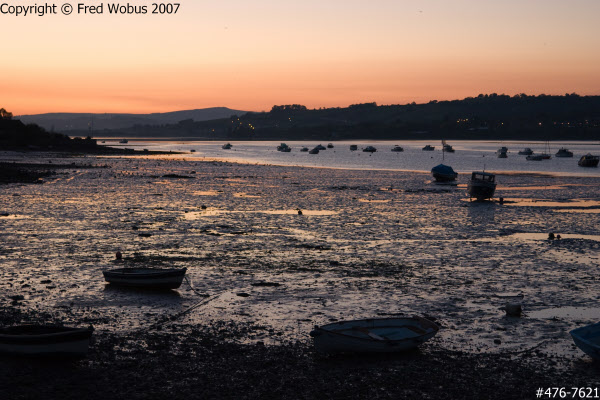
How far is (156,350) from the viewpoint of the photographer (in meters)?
14.7

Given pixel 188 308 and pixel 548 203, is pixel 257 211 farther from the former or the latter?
pixel 548 203

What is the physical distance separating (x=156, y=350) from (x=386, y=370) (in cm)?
540

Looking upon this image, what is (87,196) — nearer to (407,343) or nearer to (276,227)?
(276,227)

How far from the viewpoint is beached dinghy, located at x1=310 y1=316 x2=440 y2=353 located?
554 inches

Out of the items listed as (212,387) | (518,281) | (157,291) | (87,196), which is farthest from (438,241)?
(87,196)

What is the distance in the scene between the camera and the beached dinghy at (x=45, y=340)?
43.3ft

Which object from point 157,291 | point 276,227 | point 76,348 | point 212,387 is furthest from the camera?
point 276,227

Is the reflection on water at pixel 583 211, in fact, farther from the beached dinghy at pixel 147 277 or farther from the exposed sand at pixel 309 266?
the beached dinghy at pixel 147 277

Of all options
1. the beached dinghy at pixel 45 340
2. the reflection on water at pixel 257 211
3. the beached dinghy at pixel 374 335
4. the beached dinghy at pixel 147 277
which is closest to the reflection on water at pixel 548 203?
the reflection on water at pixel 257 211

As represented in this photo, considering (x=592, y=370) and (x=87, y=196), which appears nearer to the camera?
(x=592, y=370)

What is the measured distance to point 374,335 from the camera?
14.7m

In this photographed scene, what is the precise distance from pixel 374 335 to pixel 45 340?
734cm

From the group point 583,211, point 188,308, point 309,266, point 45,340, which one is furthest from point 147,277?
point 583,211

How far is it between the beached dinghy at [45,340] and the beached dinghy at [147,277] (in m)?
6.07
